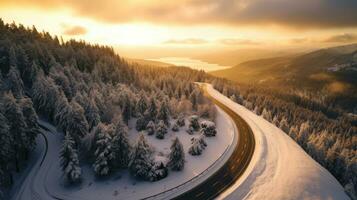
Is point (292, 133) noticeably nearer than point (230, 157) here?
No

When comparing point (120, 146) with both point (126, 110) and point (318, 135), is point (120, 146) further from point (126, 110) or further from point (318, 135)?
point (318, 135)

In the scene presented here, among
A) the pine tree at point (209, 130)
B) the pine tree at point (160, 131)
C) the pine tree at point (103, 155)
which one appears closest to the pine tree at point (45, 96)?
the pine tree at point (103, 155)

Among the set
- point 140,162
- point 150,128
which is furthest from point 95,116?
point 140,162

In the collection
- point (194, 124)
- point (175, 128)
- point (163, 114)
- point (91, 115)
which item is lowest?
point (175, 128)

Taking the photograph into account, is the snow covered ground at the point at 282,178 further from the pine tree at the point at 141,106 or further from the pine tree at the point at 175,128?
the pine tree at the point at 141,106

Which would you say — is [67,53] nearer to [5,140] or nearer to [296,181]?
[5,140]

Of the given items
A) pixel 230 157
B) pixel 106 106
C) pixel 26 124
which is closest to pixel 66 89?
pixel 106 106
